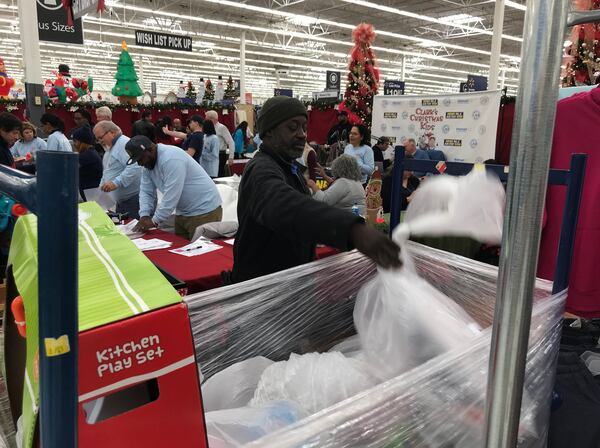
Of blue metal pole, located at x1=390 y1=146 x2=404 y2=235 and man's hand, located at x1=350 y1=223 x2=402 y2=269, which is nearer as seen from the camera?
man's hand, located at x1=350 y1=223 x2=402 y2=269

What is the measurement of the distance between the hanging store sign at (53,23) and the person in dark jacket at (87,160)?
2.82 m

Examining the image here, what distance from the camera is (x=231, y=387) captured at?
128cm

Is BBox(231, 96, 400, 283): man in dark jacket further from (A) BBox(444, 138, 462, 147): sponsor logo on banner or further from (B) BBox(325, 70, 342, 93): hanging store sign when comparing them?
(B) BBox(325, 70, 342, 93): hanging store sign

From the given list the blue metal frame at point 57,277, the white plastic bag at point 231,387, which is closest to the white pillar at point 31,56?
the white plastic bag at point 231,387

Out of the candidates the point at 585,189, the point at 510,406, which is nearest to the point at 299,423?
the point at 510,406

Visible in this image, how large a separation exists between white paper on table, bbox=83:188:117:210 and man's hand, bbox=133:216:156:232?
4.83 ft

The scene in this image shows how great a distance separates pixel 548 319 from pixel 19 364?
1.19 m

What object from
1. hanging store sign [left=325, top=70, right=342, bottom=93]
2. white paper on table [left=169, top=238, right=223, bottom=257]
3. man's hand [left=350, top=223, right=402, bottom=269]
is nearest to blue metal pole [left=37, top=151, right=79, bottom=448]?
man's hand [left=350, top=223, right=402, bottom=269]

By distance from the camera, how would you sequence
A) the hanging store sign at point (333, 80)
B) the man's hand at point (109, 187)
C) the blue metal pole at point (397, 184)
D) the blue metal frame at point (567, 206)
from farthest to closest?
the hanging store sign at point (333, 80) → the man's hand at point (109, 187) → the blue metal pole at point (397, 184) → the blue metal frame at point (567, 206)

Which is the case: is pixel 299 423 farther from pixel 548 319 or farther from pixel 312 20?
pixel 312 20

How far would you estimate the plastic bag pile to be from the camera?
847mm

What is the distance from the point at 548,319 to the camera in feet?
3.91

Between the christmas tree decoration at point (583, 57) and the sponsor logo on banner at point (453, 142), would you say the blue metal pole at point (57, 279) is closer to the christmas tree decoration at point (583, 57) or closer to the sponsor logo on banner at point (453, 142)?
the christmas tree decoration at point (583, 57)

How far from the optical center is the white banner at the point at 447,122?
5887 mm
